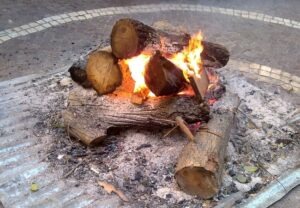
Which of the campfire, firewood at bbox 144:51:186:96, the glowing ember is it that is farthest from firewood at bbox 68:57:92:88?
firewood at bbox 144:51:186:96

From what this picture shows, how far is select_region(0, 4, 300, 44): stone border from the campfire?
210 cm

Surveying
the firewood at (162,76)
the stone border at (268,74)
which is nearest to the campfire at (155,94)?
the firewood at (162,76)

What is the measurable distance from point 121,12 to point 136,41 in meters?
3.08

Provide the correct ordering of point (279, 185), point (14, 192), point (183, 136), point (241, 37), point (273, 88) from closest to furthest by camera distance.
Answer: point (14, 192) < point (279, 185) < point (183, 136) < point (273, 88) < point (241, 37)

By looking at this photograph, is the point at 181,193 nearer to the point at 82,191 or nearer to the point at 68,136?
the point at 82,191

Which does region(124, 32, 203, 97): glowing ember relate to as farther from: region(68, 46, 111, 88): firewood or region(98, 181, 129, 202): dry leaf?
region(98, 181, 129, 202): dry leaf

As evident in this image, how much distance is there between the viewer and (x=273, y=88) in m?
5.25

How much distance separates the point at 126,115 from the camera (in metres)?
4.00

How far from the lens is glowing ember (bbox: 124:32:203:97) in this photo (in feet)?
13.7

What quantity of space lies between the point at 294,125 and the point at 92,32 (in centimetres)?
333

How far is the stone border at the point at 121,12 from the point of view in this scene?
20.1ft

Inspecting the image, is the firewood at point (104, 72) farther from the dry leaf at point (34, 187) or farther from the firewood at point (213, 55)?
the dry leaf at point (34, 187)

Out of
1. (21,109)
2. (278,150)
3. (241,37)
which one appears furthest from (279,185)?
(241,37)

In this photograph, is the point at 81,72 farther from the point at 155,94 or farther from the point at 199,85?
the point at 199,85
